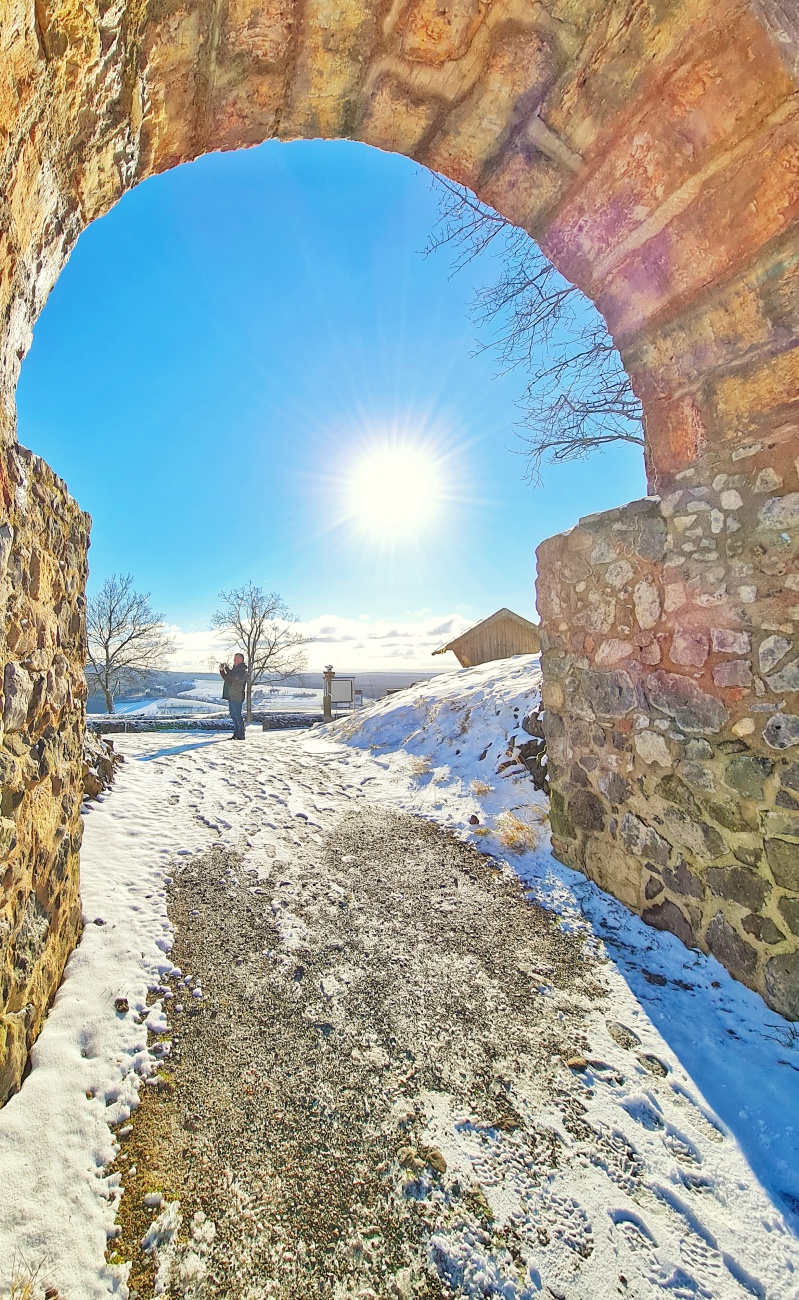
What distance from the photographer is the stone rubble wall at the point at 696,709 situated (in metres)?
2.34

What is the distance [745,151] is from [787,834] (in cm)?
317

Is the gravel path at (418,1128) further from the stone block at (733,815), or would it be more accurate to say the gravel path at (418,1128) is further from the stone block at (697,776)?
the stone block at (697,776)

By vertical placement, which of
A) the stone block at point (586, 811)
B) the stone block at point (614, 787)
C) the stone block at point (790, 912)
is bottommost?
the stone block at point (790, 912)

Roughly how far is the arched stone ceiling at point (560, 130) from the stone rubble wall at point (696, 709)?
1.47ft

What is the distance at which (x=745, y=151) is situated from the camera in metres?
2.29

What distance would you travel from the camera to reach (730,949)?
98.7 inches

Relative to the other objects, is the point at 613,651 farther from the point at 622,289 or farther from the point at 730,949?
the point at 622,289

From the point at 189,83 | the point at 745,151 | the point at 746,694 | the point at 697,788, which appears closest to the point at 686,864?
the point at 697,788

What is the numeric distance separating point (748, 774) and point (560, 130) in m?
3.48

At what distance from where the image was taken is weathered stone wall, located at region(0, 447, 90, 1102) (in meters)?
1.68

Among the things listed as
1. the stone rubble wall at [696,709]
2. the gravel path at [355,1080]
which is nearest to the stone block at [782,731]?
the stone rubble wall at [696,709]

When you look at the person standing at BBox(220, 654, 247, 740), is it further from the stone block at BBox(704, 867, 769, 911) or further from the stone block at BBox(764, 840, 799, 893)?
the stone block at BBox(764, 840, 799, 893)

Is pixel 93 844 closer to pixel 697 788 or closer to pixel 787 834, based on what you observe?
pixel 697 788

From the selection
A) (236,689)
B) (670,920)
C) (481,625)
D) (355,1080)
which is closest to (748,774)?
(670,920)
